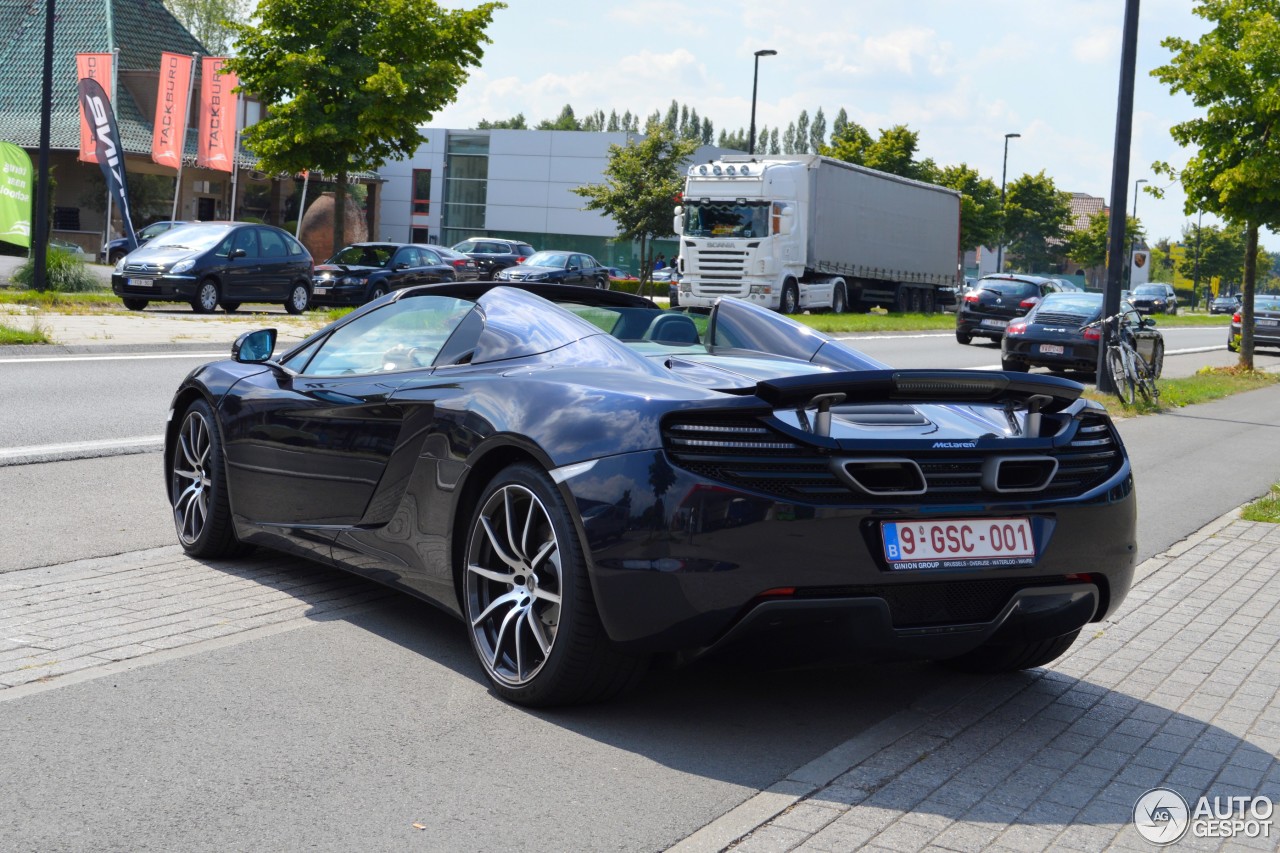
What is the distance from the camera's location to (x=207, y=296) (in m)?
24.9

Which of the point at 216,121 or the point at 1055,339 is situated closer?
the point at 1055,339

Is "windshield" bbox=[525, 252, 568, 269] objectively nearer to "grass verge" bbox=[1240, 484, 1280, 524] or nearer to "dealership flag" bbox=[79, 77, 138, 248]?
"dealership flag" bbox=[79, 77, 138, 248]

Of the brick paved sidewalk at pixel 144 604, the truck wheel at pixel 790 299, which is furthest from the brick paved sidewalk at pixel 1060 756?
the truck wheel at pixel 790 299

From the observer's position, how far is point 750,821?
352 cm

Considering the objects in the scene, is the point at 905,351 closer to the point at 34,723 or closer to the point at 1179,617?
the point at 1179,617

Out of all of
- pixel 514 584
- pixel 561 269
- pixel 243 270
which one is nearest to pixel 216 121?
pixel 561 269

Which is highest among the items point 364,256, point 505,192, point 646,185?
point 505,192

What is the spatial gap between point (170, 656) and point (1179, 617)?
4.21m

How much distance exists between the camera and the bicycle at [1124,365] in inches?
660

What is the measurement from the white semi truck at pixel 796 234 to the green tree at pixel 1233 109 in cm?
1023

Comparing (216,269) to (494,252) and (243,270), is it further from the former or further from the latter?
(494,252)

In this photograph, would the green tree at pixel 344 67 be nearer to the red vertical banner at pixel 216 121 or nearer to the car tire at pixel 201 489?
the red vertical banner at pixel 216 121

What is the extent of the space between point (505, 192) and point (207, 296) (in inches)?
2181

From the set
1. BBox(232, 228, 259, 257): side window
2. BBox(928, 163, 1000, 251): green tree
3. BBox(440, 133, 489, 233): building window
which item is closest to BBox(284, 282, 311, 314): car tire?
BBox(232, 228, 259, 257): side window
